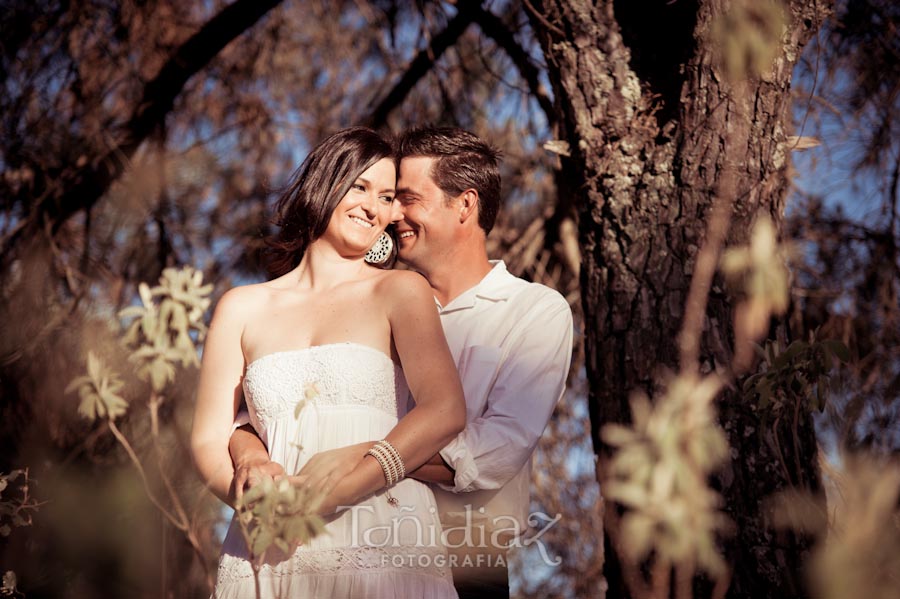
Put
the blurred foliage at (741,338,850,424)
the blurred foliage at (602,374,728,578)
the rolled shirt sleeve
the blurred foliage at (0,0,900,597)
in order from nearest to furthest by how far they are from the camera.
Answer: the blurred foliage at (602,374,728,578) < the blurred foliage at (741,338,850,424) < the rolled shirt sleeve < the blurred foliage at (0,0,900,597)

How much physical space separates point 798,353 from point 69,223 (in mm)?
2611

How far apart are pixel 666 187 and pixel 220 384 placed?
1014 millimetres

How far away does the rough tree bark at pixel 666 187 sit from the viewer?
201cm

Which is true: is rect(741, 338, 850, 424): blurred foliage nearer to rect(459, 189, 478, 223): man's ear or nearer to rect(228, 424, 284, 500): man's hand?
rect(228, 424, 284, 500): man's hand

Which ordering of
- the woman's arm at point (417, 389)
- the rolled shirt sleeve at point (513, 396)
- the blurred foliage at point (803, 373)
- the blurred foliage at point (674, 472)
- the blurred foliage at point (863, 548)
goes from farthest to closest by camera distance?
the rolled shirt sleeve at point (513, 396)
the woman's arm at point (417, 389)
the blurred foliage at point (803, 373)
the blurred foliage at point (674, 472)
the blurred foliage at point (863, 548)

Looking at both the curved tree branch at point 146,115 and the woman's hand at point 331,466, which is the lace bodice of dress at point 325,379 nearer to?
the woman's hand at point 331,466

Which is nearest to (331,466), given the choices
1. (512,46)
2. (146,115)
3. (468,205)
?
(468,205)

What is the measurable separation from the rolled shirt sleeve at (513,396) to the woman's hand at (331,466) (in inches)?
8.3

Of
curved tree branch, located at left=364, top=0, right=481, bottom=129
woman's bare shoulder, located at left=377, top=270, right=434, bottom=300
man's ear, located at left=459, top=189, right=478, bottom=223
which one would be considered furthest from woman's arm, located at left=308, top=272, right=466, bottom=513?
curved tree branch, located at left=364, top=0, right=481, bottom=129

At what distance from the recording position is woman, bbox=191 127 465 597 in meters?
1.68

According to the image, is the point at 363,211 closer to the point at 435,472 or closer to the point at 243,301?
the point at 243,301

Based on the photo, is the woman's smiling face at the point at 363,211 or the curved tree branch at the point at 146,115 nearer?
the woman's smiling face at the point at 363,211

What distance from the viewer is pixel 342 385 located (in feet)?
5.78

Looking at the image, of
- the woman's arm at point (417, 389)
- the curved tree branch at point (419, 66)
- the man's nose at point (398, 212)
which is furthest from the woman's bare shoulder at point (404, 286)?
the curved tree branch at point (419, 66)
